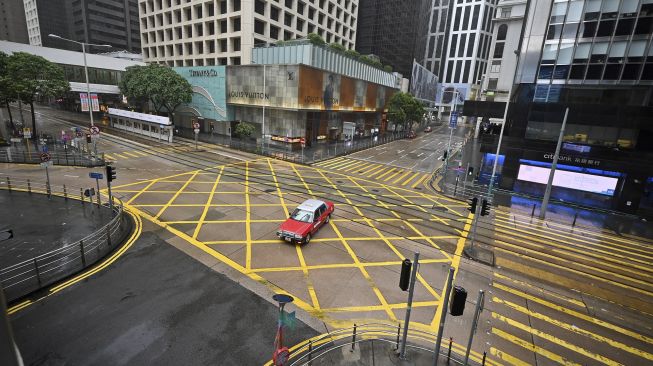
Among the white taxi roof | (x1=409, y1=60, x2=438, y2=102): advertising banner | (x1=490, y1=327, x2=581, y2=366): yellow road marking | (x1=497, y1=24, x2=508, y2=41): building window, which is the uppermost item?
(x1=497, y1=24, x2=508, y2=41): building window

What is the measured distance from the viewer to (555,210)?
80.3 feet

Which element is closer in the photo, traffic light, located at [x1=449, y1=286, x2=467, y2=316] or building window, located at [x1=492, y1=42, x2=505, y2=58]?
traffic light, located at [x1=449, y1=286, x2=467, y2=316]

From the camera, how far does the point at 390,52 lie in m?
101

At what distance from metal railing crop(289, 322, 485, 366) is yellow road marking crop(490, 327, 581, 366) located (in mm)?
1798

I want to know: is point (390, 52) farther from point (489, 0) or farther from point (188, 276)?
Answer: point (188, 276)

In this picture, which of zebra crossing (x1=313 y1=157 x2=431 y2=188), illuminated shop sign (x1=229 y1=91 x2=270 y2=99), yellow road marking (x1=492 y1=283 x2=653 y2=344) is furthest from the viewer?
illuminated shop sign (x1=229 y1=91 x2=270 y2=99)

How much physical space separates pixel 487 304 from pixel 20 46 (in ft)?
239

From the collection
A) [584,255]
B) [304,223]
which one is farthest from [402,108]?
[304,223]

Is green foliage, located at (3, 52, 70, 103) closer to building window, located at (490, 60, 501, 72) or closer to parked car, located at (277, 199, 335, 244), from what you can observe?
parked car, located at (277, 199, 335, 244)

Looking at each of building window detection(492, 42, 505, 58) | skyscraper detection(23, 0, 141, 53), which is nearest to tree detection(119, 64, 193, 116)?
building window detection(492, 42, 505, 58)

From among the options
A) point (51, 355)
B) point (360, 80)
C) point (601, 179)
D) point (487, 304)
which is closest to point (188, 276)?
point (51, 355)

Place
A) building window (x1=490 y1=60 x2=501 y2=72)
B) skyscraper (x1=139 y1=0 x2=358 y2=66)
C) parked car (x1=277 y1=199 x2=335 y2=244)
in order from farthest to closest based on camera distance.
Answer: building window (x1=490 y1=60 x2=501 y2=72)
skyscraper (x1=139 y1=0 x2=358 y2=66)
parked car (x1=277 y1=199 x2=335 y2=244)

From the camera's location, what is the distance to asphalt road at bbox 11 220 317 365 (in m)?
8.45

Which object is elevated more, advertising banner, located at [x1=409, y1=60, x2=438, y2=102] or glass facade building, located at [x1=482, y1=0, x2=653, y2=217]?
advertising banner, located at [x1=409, y1=60, x2=438, y2=102]
